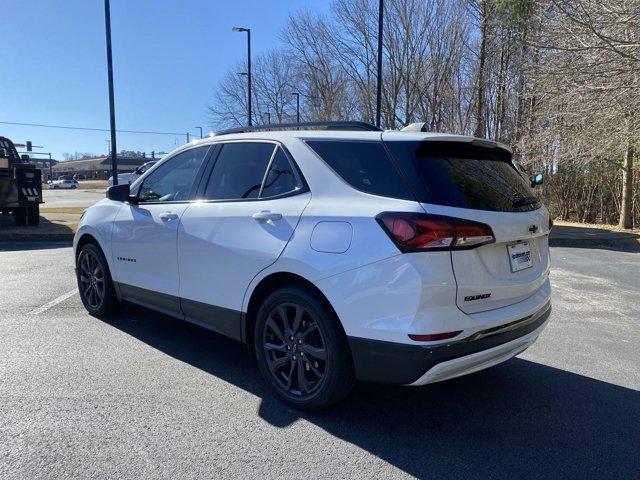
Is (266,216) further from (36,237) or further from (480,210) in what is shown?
(36,237)

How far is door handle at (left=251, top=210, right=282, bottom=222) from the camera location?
3.31m

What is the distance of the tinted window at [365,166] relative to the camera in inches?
115

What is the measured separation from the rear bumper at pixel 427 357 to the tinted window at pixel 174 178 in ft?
6.97

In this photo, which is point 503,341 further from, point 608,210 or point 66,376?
point 608,210

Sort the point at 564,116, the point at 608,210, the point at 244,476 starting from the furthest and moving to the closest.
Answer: the point at 608,210 → the point at 564,116 → the point at 244,476

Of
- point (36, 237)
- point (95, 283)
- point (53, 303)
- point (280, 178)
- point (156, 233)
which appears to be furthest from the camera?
point (36, 237)

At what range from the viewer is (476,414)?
329 cm

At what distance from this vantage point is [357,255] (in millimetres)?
2854

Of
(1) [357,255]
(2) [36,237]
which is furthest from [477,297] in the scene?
(2) [36,237]

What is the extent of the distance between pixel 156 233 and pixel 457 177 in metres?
2.55

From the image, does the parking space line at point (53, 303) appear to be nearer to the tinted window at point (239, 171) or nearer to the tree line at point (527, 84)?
the tinted window at point (239, 171)

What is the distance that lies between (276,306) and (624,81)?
38.4 ft

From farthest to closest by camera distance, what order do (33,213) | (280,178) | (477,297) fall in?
1. (33,213)
2. (280,178)
3. (477,297)

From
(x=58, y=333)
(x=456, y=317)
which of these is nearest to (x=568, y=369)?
(x=456, y=317)
